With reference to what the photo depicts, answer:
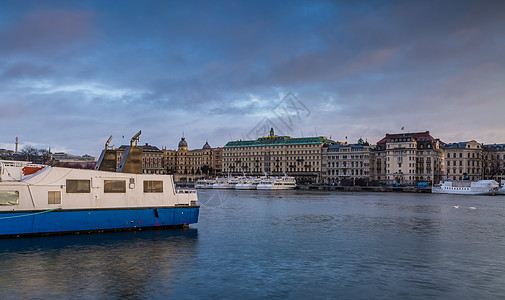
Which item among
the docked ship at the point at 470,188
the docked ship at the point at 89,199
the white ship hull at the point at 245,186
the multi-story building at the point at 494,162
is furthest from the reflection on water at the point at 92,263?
the multi-story building at the point at 494,162

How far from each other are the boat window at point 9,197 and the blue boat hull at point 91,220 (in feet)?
2.63

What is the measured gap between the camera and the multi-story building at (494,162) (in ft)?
614

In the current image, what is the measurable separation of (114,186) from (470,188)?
134 m

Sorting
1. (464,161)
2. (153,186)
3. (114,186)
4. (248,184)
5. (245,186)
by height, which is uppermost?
(464,161)

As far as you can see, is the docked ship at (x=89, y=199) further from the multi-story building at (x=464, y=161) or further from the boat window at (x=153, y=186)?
the multi-story building at (x=464, y=161)

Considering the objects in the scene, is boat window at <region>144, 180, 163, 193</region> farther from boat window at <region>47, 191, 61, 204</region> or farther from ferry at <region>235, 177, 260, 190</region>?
ferry at <region>235, 177, 260, 190</region>

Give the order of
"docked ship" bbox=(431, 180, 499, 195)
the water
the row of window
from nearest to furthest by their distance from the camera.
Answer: the water, the row of window, "docked ship" bbox=(431, 180, 499, 195)

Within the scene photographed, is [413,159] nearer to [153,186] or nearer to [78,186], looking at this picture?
[153,186]

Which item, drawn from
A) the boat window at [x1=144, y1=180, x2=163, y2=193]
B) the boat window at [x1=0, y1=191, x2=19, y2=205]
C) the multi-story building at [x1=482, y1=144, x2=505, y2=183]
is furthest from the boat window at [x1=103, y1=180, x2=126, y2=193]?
the multi-story building at [x1=482, y1=144, x2=505, y2=183]

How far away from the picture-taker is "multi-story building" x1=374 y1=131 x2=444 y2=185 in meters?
180

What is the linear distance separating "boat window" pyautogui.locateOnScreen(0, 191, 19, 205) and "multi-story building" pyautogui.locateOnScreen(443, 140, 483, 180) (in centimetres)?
18217

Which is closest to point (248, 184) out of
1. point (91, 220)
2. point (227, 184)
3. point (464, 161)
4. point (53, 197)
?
point (227, 184)

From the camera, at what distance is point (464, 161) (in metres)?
184

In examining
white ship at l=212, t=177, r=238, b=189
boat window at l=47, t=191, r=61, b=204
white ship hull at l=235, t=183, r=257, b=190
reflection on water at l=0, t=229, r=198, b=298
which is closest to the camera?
reflection on water at l=0, t=229, r=198, b=298
